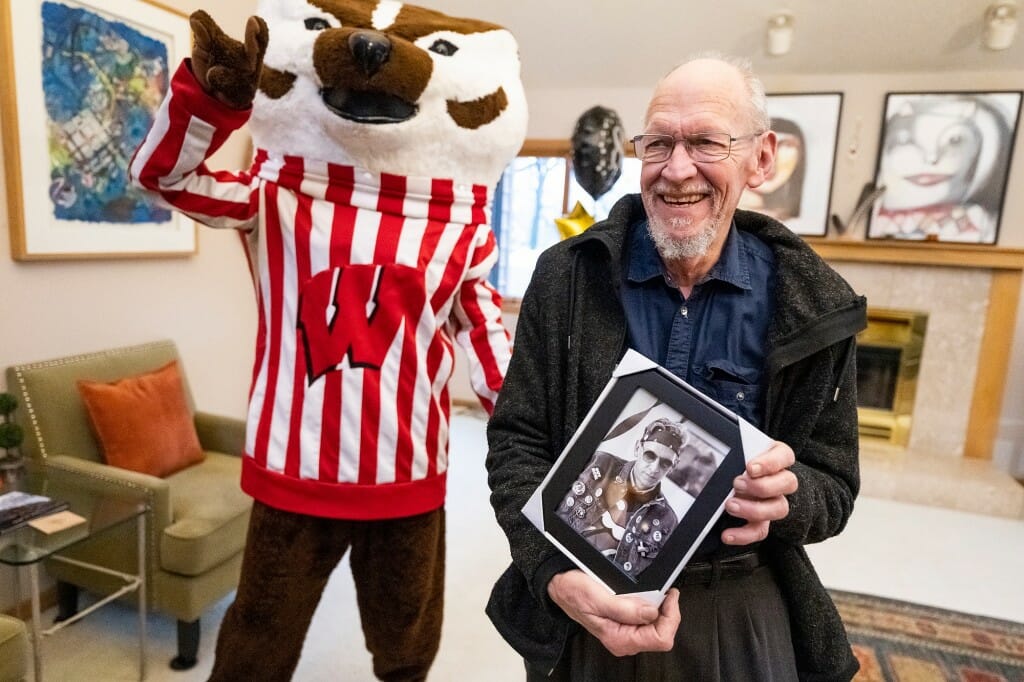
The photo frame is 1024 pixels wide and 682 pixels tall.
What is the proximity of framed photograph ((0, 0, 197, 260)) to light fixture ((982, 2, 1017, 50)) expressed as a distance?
3571 millimetres

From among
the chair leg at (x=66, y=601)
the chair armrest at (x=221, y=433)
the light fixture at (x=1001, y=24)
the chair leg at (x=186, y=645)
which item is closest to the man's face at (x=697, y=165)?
the chair leg at (x=186, y=645)

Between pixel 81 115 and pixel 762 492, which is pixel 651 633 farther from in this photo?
pixel 81 115

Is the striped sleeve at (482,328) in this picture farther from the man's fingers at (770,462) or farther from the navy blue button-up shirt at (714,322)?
the man's fingers at (770,462)

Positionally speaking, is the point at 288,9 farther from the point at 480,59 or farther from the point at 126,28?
the point at 126,28

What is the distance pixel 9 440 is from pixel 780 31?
3607 mm

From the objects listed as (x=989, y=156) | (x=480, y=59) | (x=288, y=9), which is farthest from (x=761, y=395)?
(x=989, y=156)

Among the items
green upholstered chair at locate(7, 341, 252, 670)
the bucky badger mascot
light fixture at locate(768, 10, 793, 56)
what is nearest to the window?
light fixture at locate(768, 10, 793, 56)

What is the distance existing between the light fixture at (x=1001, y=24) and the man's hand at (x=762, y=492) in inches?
135

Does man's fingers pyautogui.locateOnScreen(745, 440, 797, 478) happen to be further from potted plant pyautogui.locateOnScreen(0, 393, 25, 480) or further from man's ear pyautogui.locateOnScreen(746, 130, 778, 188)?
potted plant pyautogui.locateOnScreen(0, 393, 25, 480)

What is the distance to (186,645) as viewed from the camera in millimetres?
1822

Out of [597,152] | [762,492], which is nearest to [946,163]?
[597,152]

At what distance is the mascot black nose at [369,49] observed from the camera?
1.14 meters

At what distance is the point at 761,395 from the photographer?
35.0 inches

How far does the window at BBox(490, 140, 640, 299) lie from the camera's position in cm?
443
